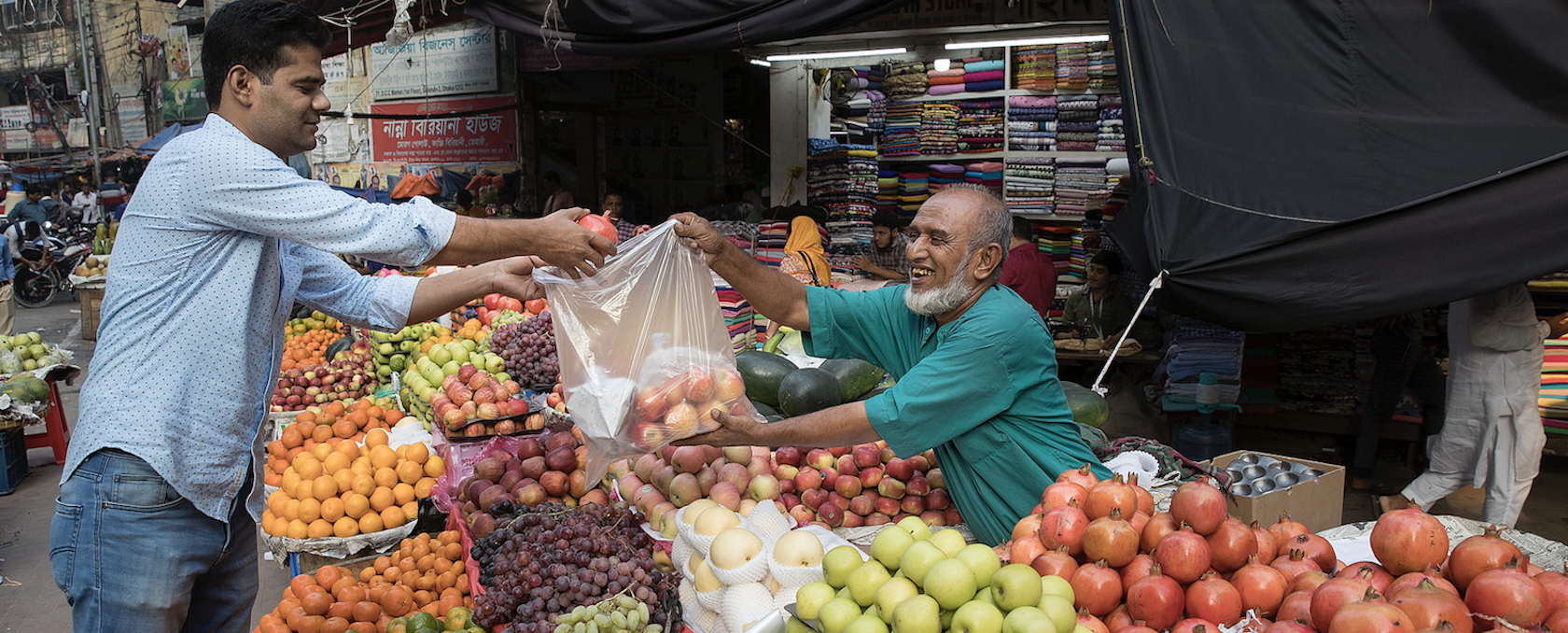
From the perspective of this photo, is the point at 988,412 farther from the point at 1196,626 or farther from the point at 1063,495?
the point at 1196,626

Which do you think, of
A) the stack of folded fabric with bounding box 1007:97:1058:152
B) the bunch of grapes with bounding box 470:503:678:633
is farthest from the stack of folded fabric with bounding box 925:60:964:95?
the bunch of grapes with bounding box 470:503:678:633

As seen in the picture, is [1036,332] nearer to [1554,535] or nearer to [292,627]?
[292,627]

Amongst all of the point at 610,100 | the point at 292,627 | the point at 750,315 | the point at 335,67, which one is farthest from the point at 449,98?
the point at 292,627

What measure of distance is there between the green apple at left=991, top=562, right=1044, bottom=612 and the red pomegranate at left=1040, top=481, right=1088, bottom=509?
16.9 inches

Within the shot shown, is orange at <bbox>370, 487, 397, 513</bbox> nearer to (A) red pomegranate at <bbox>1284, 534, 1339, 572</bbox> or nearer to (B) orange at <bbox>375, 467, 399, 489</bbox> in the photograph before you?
(B) orange at <bbox>375, 467, 399, 489</bbox>

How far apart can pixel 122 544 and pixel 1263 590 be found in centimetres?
245

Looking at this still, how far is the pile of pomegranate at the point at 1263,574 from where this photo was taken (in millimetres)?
1520

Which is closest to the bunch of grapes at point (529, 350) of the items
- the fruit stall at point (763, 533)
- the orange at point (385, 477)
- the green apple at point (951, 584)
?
the fruit stall at point (763, 533)

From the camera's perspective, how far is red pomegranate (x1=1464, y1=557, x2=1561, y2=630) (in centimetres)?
151

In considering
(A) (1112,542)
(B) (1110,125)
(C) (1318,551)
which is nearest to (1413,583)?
(C) (1318,551)

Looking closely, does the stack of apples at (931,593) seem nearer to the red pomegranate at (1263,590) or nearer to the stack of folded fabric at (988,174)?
the red pomegranate at (1263,590)

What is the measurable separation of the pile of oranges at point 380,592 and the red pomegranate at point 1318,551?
271 cm

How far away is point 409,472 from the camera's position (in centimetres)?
405

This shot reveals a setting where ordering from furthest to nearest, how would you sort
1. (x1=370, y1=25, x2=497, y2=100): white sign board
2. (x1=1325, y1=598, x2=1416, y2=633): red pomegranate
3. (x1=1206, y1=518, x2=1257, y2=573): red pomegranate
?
(x1=370, y1=25, x2=497, y2=100): white sign board → (x1=1206, y1=518, x2=1257, y2=573): red pomegranate → (x1=1325, y1=598, x2=1416, y2=633): red pomegranate
